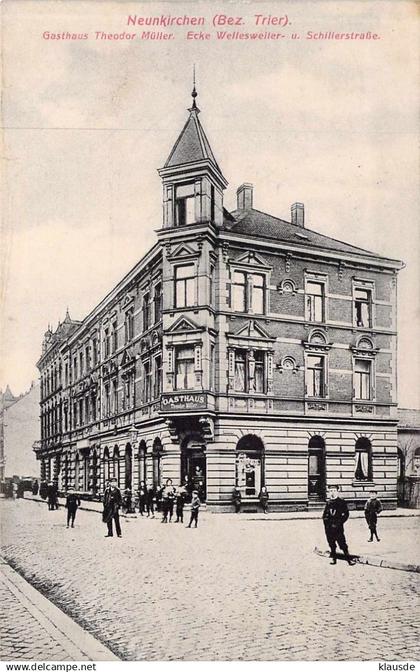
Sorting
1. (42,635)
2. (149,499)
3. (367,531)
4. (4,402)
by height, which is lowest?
(42,635)

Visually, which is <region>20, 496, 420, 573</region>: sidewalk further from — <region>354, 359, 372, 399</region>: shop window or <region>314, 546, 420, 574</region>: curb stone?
<region>354, 359, 372, 399</region>: shop window

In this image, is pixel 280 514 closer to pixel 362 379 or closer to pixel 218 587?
pixel 218 587

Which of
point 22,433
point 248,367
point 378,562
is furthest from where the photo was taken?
point 248,367

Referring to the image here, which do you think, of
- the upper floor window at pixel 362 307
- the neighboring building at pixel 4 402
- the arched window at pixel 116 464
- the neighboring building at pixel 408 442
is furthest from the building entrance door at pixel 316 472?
the neighboring building at pixel 4 402

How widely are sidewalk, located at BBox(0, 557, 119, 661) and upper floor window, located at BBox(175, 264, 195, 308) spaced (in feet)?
13.2

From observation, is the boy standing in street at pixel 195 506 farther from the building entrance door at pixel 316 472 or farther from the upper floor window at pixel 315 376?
the upper floor window at pixel 315 376

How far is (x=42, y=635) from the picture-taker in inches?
289

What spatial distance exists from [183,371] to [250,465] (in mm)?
1545

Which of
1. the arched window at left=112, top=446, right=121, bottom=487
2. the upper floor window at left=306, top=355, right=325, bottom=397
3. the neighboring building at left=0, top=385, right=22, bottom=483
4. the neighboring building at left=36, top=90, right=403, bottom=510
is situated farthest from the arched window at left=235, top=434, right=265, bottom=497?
the neighboring building at left=0, top=385, right=22, bottom=483

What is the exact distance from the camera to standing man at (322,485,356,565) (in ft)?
32.2

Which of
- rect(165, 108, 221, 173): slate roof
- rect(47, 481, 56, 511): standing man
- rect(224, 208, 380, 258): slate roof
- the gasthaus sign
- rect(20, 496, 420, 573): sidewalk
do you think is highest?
rect(165, 108, 221, 173): slate roof

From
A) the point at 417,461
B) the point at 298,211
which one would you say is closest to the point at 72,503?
the point at 417,461

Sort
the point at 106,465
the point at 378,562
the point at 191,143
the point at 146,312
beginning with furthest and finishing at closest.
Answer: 1. the point at 106,465
2. the point at 146,312
3. the point at 378,562
4. the point at 191,143

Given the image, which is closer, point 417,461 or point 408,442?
point 408,442
